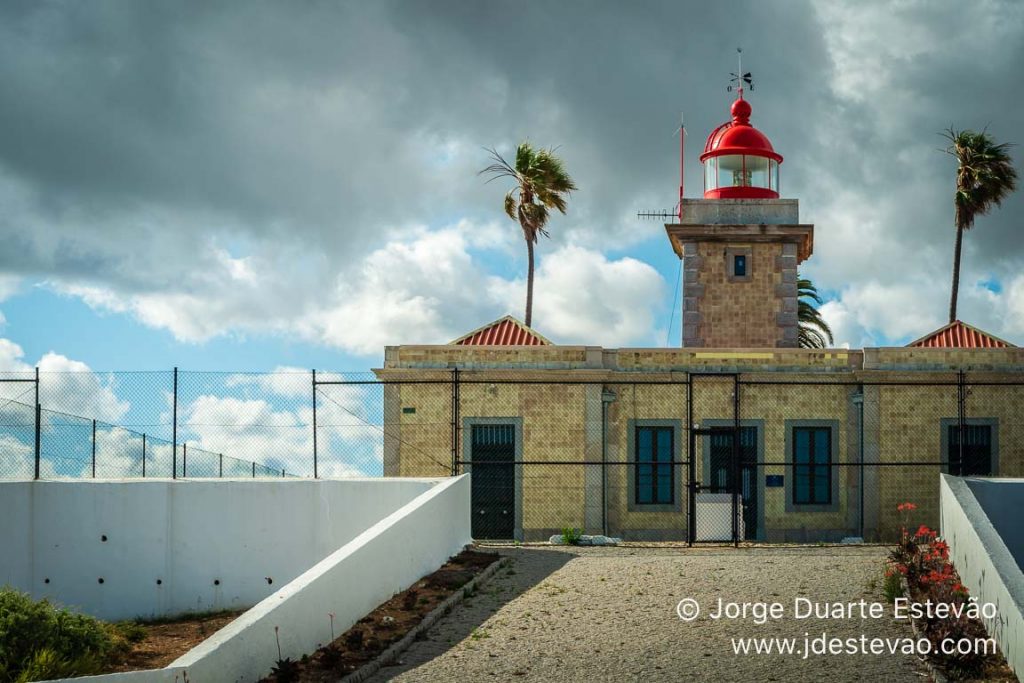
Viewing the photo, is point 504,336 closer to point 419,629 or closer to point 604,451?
point 604,451

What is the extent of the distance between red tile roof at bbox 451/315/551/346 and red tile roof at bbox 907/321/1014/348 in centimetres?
813

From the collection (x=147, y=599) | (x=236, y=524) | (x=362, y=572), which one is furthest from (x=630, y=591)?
(x=147, y=599)

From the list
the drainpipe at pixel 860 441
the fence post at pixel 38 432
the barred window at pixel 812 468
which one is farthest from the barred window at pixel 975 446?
the fence post at pixel 38 432

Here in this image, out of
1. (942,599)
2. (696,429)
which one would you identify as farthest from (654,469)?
(942,599)

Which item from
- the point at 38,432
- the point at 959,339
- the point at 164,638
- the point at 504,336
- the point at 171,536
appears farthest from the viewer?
the point at 959,339

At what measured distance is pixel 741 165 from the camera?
28.0m

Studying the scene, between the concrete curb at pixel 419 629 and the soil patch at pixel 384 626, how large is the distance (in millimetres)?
72

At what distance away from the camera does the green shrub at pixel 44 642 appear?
441 inches

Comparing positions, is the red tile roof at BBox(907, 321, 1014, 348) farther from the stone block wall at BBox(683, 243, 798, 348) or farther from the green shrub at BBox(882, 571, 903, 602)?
the green shrub at BBox(882, 571, 903, 602)

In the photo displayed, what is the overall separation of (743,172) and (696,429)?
30.0ft

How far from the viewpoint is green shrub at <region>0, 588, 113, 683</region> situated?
11195 millimetres

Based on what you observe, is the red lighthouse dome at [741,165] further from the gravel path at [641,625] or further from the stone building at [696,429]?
the gravel path at [641,625]

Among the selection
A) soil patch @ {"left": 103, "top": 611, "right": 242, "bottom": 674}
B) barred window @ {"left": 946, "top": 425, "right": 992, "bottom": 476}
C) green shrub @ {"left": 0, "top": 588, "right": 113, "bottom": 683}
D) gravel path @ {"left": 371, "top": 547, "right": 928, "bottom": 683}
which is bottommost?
soil patch @ {"left": 103, "top": 611, "right": 242, "bottom": 674}

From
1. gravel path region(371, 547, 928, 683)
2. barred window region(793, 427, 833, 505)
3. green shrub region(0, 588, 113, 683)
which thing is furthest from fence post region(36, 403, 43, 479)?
barred window region(793, 427, 833, 505)
